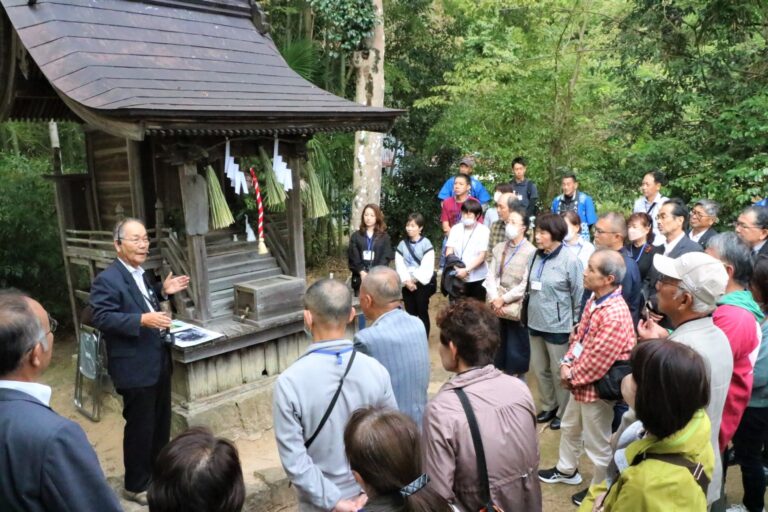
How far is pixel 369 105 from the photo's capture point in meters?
Result: 9.69

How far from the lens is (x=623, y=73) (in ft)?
26.2

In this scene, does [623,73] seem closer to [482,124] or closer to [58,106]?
[482,124]

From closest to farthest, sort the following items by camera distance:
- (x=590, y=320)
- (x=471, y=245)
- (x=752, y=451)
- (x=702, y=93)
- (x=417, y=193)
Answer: (x=752, y=451)
(x=590, y=320)
(x=471, y=245)
(x=702, y=93)
(x=417, y=193)

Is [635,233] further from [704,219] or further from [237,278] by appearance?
[237,278]

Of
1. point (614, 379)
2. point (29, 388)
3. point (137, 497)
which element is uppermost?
point (29, 388)

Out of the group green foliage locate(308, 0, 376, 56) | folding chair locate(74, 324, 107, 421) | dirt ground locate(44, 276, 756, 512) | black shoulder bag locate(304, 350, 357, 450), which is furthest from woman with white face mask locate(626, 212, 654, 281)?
green foliage locate(308, 0, 376, 56)

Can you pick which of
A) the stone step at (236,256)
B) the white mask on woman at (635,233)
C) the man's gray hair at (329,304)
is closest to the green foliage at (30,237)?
the stone step at (236,256)

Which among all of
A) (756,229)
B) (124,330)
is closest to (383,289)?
(124,330)

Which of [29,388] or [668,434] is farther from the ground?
[29,388]

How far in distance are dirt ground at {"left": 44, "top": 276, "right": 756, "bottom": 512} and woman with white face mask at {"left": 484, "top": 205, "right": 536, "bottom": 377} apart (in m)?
0.72

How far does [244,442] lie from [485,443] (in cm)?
378

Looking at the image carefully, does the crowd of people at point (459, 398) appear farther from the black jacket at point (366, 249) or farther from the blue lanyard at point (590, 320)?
the black jacket at point (366, 249)

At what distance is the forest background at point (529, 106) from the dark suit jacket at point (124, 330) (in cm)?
493

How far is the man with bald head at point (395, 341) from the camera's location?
9.59ft
